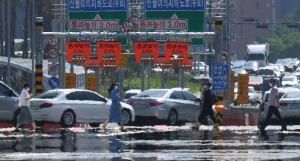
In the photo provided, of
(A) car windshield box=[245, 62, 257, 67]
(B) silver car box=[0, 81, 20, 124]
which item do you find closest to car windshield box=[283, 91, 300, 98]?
(B) silver car box=[0, 81, 20, 124]

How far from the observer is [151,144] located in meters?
21.7

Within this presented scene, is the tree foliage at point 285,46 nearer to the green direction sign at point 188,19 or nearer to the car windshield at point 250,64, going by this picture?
the car windshield at point 250,64

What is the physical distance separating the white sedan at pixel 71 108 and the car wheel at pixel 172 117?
4.38 feet

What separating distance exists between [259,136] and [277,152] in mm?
5225

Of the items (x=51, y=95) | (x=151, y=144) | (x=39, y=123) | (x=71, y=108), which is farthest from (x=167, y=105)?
(x=151, y=144)

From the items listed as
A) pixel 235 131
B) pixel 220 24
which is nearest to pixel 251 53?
pixel 220 24

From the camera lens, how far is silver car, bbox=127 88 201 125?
3209 centimetres

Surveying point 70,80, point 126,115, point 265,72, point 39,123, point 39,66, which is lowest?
point 265,72

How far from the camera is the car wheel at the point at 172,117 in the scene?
32500mm

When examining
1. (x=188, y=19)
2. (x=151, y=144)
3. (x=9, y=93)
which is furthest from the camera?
(x=188, y=19)

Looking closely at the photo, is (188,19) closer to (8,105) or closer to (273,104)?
(8,105)

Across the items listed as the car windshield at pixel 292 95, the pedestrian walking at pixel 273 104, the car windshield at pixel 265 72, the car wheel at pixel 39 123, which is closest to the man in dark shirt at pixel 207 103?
the pedestrian walking at pixel 273 104

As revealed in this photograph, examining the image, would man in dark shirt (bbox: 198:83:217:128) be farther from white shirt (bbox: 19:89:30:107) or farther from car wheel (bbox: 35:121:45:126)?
car wheel (bbox: 35:121:45:126)

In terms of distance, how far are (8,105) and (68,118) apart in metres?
2.16
